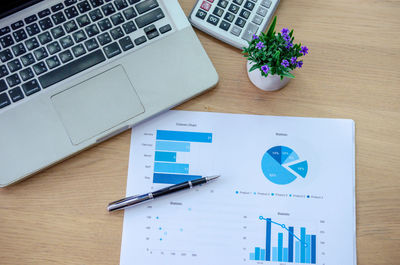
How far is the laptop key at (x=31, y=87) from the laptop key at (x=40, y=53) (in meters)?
0.04

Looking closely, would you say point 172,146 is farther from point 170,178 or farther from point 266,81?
point 266,81

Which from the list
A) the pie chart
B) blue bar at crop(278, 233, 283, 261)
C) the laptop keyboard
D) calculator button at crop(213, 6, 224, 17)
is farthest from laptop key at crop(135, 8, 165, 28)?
blue bar at crop(278, 233, 283, 261)


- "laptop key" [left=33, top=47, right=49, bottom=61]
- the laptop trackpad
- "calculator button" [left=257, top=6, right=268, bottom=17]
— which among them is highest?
"calculator button" [left=257, top=6, right=268, bottom=17]

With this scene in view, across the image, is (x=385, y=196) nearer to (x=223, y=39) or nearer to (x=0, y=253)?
(x=223, y=39)

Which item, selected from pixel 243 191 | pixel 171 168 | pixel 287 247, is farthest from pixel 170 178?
pixel 287 247

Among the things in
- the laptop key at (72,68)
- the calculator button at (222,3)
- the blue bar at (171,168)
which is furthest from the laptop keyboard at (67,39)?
the blue bar at (171,168)

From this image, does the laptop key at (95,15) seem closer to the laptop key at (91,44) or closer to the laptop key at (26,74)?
the laptop key at (91,44)

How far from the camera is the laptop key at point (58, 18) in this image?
61cm

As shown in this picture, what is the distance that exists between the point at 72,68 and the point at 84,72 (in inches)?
0.8

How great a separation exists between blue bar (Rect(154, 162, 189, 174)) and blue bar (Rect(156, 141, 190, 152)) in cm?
3

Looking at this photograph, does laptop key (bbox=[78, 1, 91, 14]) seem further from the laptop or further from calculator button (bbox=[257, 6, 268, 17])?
calculator button (bbox=[257, 6, 268, 17])

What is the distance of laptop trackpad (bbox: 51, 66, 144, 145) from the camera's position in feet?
2.01

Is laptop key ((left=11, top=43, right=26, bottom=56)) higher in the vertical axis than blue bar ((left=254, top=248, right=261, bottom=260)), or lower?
higher

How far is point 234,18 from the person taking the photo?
65 cm
